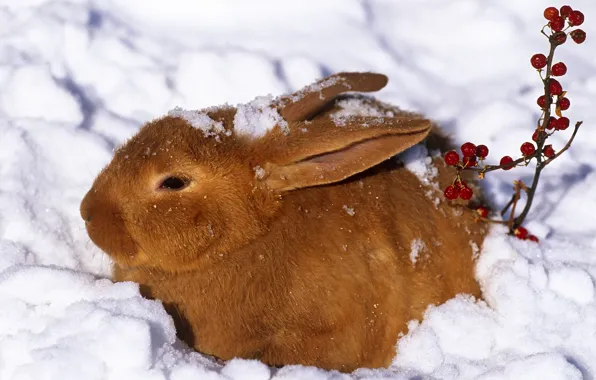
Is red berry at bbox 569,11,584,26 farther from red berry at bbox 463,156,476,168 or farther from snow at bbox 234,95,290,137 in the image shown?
snow at bbox 234,95,290,137

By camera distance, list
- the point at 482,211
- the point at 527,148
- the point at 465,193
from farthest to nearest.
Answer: the point at 482,211
the point at 527,148
the point at 465,193

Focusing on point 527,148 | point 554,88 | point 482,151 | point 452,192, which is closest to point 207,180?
point 452,192

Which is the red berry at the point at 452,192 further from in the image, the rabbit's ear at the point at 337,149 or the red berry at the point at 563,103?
the red berry at the point at 563,103

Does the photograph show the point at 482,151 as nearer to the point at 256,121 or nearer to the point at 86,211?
the point at 256,121

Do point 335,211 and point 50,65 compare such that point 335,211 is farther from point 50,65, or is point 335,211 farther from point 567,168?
point 50,65

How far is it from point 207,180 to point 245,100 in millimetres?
1857

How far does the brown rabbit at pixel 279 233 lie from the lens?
3.19 meters

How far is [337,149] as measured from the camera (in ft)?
10.2

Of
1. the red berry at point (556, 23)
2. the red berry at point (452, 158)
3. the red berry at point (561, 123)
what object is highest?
the red berry at point (556, 23)

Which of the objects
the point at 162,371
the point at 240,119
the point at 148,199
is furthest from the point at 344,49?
the point at 162,371

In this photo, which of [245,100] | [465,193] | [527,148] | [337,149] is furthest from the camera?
[245,100]

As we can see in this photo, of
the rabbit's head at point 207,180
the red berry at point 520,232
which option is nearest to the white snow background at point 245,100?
the red berry at point 520,232

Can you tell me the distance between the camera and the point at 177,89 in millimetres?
5008

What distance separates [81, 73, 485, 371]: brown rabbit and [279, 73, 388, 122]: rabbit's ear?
0.04ft
